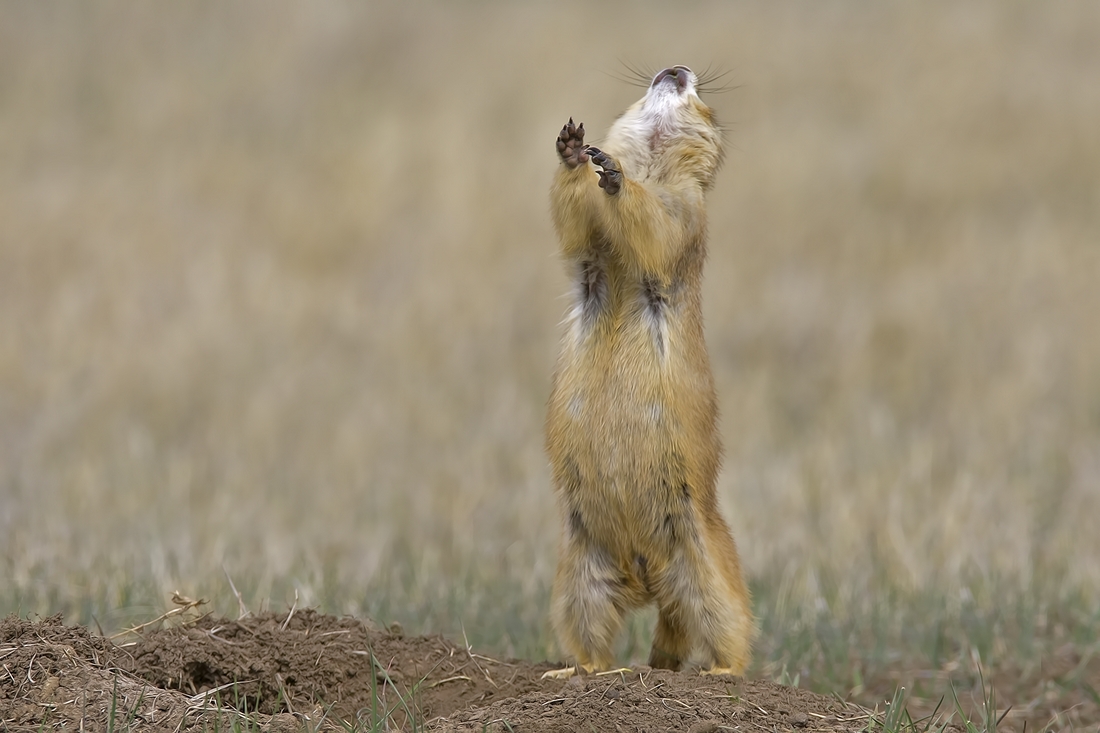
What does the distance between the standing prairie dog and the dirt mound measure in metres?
0.37

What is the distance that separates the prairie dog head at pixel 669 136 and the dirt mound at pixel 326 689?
196 cm

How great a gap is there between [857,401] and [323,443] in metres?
5.03

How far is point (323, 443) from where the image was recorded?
11.6m

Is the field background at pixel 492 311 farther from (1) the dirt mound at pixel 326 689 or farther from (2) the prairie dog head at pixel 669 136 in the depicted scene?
(2) the prairie dog head at pixel 669 136

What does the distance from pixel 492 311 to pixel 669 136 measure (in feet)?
29.4

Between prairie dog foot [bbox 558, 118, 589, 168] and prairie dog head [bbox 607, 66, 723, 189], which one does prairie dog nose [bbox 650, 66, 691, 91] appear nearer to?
prairie dog head [bbox 607, 66, 723, 189]

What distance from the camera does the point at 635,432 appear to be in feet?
15.8

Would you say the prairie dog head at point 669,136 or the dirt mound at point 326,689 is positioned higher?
the prairie dog head at point 669,136

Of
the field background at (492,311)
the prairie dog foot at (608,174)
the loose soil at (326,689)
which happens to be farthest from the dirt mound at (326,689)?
the prairie dog foot at (608,174)

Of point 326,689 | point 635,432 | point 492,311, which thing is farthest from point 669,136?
point 492,311

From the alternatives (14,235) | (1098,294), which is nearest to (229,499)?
(14,235)

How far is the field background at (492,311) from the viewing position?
304 inches

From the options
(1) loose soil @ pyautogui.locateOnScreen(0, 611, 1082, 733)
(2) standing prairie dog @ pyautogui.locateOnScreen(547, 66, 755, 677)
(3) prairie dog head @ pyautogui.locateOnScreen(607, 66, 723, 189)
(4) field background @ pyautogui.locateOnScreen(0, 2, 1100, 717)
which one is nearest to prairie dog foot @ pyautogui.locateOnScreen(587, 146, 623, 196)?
(2) standing prairie dog @ pyautogui.locateOnScreen(547, 66, 755, 677)

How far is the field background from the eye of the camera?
7.71 metres
